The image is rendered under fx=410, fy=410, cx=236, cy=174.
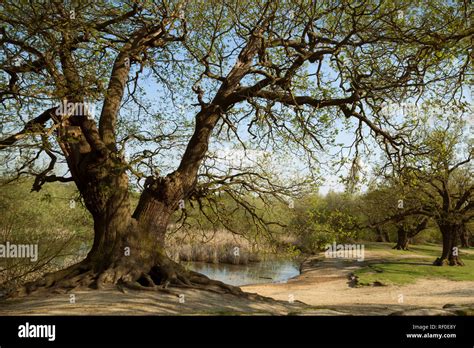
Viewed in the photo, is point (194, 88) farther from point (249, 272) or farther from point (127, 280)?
point (249, 272)

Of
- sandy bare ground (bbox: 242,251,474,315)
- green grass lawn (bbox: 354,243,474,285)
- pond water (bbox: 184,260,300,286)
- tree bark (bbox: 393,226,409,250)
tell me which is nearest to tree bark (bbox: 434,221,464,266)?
green grass lawn (bbox: 354,243,474,285)

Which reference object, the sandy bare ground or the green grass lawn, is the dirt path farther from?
the green grass lawn

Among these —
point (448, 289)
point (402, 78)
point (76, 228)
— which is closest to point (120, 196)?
point (76, 228)

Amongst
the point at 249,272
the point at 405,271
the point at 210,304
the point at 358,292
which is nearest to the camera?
the point at 210,304

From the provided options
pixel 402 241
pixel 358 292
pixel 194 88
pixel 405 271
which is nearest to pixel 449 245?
pixel 405 271

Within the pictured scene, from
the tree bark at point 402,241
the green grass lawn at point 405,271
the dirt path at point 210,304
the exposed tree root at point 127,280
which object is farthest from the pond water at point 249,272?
the exposed tree root at point 127,280

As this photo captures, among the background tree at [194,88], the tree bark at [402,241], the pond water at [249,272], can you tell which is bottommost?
the pond water at [249,272]

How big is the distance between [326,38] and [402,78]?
8.08 ft

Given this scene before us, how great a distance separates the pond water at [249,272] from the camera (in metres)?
25.3

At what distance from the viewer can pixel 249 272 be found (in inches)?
1120

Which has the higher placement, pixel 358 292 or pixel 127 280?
pixel 127 280

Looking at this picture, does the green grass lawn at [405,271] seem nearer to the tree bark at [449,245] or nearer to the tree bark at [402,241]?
the tree bark at [449,245]
